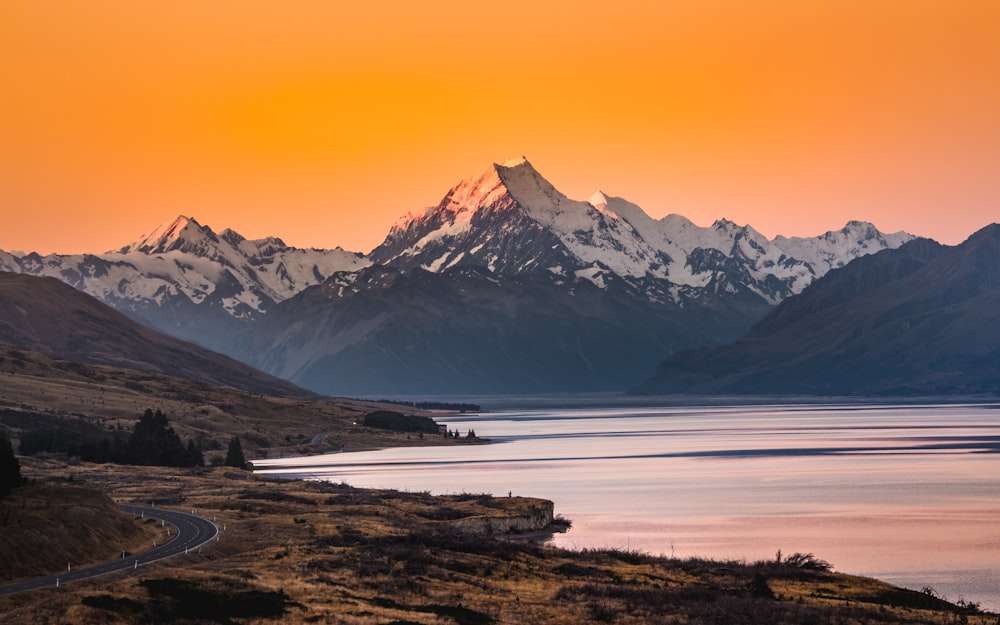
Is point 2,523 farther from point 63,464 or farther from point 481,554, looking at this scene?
point 63,464

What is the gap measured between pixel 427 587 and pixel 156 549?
18383 mm

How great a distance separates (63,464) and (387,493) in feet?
160

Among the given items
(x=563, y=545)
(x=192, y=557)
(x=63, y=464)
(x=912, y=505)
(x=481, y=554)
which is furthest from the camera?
(x=63, y=464)

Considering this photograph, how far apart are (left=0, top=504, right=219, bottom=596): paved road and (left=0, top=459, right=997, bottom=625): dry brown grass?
59.1 inches

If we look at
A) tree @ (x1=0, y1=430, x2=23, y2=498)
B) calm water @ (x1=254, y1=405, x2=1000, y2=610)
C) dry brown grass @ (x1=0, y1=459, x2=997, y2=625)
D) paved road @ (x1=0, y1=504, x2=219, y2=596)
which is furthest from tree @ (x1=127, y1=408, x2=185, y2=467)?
tree @ (x1=0, y1=430, x2=23, y2=498)

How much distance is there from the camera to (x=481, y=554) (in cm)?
9038

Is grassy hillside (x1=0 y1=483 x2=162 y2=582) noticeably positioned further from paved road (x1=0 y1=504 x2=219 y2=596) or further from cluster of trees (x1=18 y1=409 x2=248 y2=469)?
cluster of trees (x1=18 y1=409 x2=248 y2=469)

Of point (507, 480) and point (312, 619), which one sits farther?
point (507, 480)

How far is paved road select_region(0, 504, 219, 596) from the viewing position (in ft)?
224

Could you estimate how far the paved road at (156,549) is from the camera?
68375 mm

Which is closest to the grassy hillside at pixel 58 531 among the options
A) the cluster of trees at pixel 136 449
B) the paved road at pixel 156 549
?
the paved road at pixel 156 549

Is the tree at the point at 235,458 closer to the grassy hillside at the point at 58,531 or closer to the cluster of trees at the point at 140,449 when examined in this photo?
the cluster of trees at the point at 140,449

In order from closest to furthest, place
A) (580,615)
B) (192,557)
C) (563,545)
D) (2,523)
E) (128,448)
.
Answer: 1. (580,615)
2. (2,523)
3. (192,557)
4. (563,545)
5. (128,448)

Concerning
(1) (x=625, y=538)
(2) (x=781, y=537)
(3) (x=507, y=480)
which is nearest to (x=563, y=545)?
(1) (x=625, y=538)
